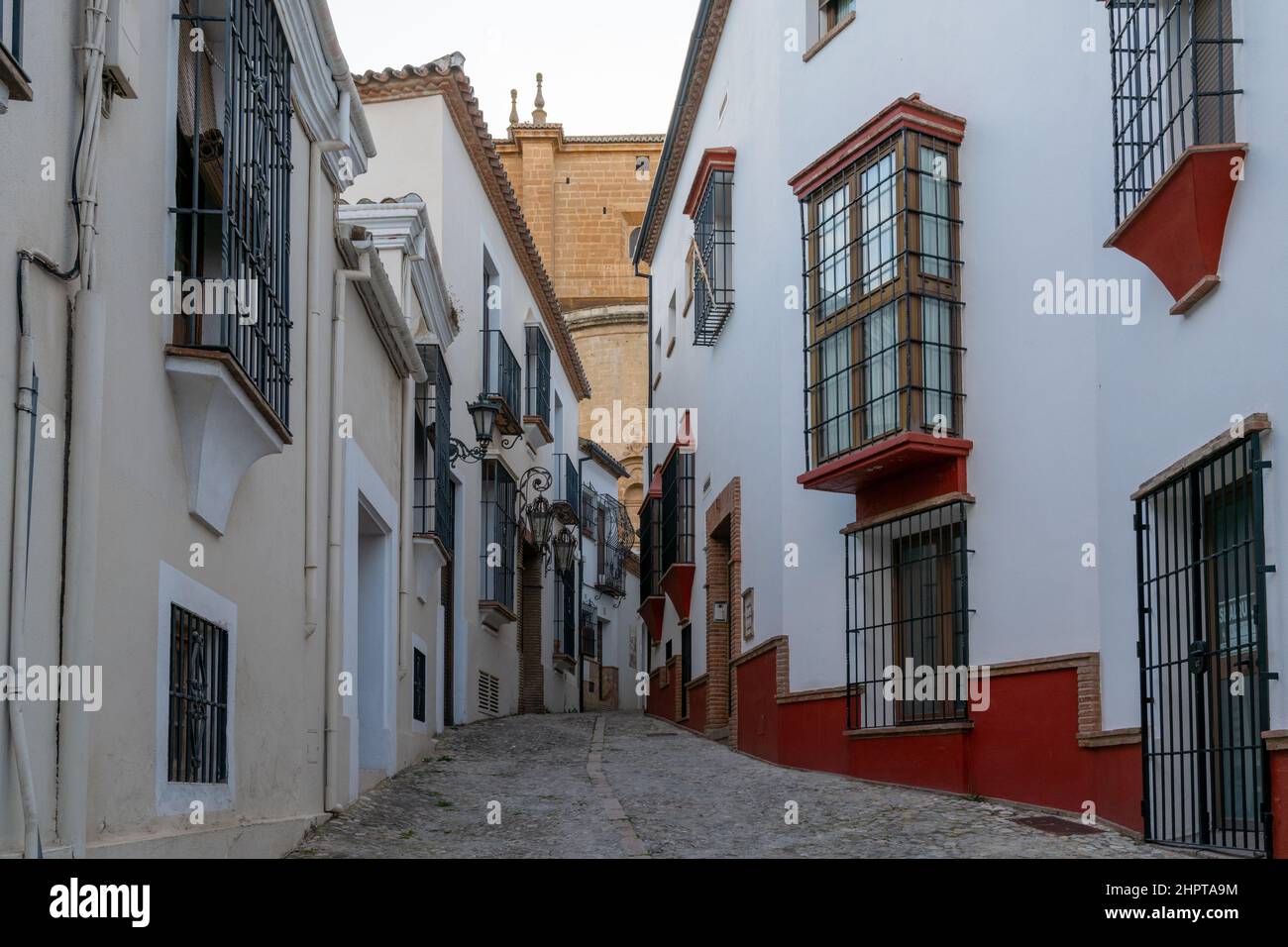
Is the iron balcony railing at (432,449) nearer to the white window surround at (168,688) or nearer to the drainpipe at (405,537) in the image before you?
the drainpipe at (405,537)

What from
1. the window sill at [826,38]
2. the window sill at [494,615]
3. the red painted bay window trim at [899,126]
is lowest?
the window sill at [494,615]

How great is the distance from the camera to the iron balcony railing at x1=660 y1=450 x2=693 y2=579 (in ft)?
64.0

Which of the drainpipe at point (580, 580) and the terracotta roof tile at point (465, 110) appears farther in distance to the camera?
the drainpipe at point (580, 580)

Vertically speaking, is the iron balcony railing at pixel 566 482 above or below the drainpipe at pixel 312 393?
above

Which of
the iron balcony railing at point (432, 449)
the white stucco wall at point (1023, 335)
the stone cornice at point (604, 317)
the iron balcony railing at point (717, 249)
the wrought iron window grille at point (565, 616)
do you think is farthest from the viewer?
the stone cornice at point (604, 317)

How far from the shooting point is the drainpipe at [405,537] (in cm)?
1238

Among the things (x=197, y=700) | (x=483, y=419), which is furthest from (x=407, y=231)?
(x=197, y=700)

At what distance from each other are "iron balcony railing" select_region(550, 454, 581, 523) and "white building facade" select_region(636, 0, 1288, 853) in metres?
8.74

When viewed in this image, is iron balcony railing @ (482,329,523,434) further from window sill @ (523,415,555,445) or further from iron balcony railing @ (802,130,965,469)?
iron balcony railing @ (802,130,965,469)

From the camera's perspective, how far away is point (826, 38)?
1305 centimetres

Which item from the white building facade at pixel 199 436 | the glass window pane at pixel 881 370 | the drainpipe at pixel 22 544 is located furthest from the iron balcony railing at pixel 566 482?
the drainpipe at pixel 22 544

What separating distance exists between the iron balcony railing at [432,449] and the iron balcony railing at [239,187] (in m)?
5.92

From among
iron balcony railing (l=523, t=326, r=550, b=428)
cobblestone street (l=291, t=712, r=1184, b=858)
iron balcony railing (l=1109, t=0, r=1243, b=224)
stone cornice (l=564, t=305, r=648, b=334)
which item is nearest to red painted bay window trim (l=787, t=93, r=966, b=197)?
iron balcony railing (l=1109, t=0, r=1243, b=224)
